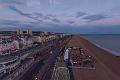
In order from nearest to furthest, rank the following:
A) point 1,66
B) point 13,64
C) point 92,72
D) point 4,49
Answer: point 92,72
point 1,66
point 13,64
point 4,49

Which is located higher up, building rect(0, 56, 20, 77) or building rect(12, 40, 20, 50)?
building rect(0, 56, 20, 77)

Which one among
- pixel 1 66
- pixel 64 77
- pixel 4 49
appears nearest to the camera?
pixel 64 77

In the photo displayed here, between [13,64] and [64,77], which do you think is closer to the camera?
[64,77]

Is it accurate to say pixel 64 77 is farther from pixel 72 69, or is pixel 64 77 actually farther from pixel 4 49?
pixel 4 49

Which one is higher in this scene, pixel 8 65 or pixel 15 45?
pixel 8 65

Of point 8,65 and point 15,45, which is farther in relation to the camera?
point 15,45

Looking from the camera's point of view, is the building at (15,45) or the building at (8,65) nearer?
the building at (8,65)

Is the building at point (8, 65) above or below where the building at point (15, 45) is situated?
above

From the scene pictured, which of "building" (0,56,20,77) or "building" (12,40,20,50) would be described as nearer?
"building" (0,56,20,77)

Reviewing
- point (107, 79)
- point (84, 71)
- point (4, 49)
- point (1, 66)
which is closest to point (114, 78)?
point (107, 79)

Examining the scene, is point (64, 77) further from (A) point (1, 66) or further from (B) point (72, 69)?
(A) point (1, 66)
